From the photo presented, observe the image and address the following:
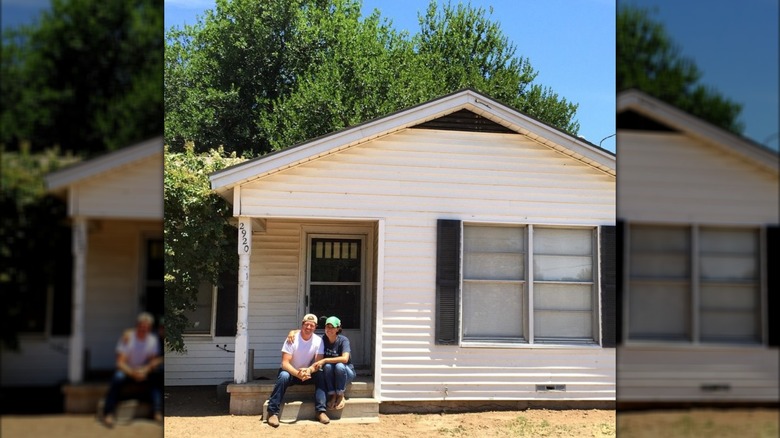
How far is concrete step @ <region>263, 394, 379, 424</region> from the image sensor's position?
7.70 m

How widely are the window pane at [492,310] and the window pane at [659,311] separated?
24.6 feet

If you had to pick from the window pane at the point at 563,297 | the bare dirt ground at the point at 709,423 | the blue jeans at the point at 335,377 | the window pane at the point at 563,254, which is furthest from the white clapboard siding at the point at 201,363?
the bare dirt ground at the point at 709,423

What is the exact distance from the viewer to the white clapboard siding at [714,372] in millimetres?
790

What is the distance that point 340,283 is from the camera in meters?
9.76

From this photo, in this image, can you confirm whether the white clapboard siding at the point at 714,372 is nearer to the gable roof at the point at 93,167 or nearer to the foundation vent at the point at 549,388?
the gable roof at the point at 93,167

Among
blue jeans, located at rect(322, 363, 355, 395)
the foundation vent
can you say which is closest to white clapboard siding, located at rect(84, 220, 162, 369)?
blue jeans, located at rect(322, 363, 355, 395)

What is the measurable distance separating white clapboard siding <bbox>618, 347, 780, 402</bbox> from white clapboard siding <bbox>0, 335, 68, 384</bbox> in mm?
682

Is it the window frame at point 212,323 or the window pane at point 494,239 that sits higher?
the window pane at point 494,239

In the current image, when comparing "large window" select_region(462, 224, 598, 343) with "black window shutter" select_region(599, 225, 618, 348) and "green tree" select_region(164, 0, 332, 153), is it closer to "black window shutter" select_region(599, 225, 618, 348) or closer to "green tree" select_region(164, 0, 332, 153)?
"black window shutter" select_region(599, 225, 618, 348)

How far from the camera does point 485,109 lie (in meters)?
8.38

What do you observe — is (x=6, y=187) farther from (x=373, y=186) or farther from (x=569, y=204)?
(x=569, y=204)

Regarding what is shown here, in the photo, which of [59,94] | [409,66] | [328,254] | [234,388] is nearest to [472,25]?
[409,66]

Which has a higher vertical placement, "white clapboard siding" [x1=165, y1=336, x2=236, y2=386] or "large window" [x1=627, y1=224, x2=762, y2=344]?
"large window" [x1=627, y1=224, x2=762, y2=344]

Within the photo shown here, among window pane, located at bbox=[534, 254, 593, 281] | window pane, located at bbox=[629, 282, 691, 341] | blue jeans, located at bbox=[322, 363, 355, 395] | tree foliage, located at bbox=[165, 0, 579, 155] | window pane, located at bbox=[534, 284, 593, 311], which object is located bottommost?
blue jeans, located at bbox=[322, 363, 355, 395]
